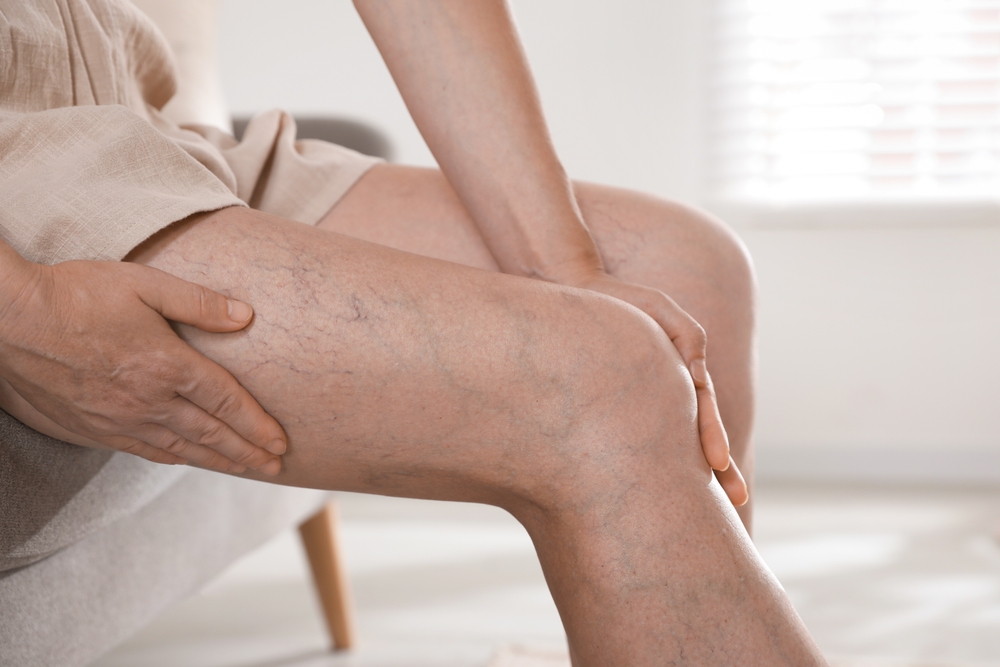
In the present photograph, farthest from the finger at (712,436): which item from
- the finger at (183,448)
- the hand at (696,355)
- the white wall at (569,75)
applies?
the white wall at (569,75)

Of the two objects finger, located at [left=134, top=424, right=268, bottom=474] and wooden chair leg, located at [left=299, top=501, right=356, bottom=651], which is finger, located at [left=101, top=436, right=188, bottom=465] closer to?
finger, located at [left=134, top=424, right=268, bottom=474]

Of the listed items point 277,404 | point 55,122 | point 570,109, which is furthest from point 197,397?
point 570,109

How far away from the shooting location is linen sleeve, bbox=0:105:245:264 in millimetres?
501

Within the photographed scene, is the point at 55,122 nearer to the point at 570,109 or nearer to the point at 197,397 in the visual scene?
the point at 197,397

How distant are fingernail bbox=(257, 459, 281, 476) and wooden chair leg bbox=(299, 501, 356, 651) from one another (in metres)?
0.82

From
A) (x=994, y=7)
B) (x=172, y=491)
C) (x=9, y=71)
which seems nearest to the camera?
(x=9, y=71)

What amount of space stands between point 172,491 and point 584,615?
0.60m

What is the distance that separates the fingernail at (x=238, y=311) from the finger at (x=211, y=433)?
0.06m

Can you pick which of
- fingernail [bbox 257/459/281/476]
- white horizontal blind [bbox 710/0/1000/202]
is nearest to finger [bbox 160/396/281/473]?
fingernail [bbox 257/459/281/476]

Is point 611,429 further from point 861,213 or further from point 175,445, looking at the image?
point 861,213

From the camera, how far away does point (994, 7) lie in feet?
6.70

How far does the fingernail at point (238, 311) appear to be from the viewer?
1.60ft

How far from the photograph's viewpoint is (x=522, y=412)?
1.57 feet

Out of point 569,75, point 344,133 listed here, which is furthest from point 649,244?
point 569,75
